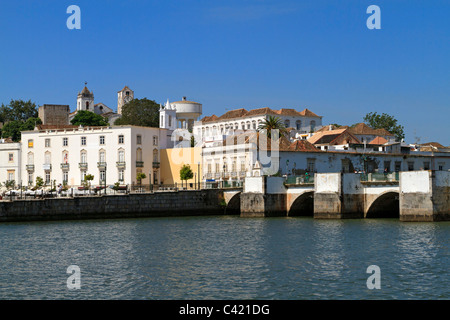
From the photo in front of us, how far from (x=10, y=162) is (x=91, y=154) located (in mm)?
11784

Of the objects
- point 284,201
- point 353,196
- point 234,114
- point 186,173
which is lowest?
point 284,201

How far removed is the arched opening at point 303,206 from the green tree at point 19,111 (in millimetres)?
104912

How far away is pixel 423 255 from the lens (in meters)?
33.2

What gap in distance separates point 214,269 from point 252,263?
247cm

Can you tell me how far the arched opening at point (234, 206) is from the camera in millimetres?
64938

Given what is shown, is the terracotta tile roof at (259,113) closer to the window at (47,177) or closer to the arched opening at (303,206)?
the window at (47,177)

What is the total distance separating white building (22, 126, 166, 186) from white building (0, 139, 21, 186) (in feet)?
3.08

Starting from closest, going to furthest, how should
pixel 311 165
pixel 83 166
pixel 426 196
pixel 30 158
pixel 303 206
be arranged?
1. pixel 426 196
2. pixel 303 206
3. pixel 311 165
4. pixel 83 166
5. pixel 30 158

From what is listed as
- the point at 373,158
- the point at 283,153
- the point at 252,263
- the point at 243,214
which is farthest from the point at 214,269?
the point at 373,158

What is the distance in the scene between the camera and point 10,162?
84.8 metres

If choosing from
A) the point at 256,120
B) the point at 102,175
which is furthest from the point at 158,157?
the point at 256,120

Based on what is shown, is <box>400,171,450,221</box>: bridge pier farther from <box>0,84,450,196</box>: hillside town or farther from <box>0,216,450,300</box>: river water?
<box>0,84,450,196</box>: hillside town
